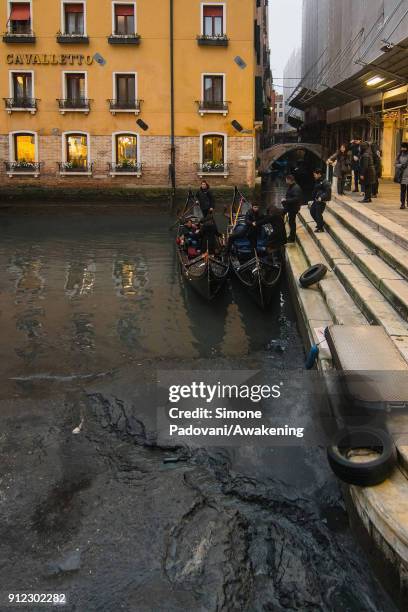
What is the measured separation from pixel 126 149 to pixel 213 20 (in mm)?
5546

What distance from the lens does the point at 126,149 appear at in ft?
74.0

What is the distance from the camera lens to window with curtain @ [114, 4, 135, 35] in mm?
21625

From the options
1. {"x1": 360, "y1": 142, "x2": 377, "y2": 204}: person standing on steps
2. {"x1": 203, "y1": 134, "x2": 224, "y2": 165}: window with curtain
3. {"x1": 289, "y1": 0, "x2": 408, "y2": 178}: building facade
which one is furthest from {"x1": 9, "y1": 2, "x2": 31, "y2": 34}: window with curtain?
{"x1": 360, "y1": 142, "x2": 377, "y2": 204}: person standing on steps

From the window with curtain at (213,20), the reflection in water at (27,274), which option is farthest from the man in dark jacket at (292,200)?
the window with curtain at (213,20)

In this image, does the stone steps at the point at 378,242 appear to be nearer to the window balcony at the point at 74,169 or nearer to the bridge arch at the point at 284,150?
the window balcony at the point at 74,169

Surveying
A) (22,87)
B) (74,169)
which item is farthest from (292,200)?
(22,87)

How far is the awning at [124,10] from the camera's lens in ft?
70.9

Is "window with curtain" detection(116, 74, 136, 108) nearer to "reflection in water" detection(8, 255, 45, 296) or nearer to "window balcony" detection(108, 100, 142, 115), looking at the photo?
"window balcony" detection(108, 100, 142, 115)

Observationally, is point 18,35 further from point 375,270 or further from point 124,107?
point 375,270

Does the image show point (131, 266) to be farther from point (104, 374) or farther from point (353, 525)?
point (353, 525)

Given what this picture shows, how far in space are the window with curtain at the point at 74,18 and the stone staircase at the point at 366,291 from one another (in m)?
14.4

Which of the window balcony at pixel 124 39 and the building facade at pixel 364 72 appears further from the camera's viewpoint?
the window balcony at pixel 124 39

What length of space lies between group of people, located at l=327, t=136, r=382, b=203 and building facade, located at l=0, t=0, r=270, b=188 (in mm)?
6621

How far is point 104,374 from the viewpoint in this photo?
22.0 feet
